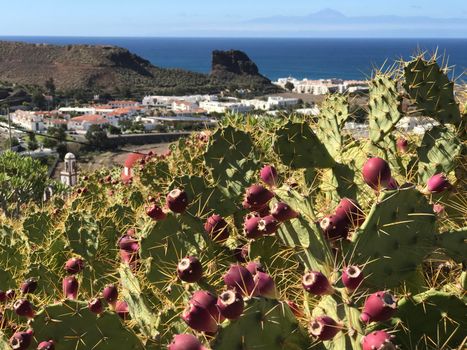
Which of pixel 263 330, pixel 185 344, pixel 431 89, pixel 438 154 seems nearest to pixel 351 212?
pixel 263 330

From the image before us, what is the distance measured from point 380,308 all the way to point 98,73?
10724 centimetres

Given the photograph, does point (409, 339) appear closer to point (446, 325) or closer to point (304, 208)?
point (446, 325)

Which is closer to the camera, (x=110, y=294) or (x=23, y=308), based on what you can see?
(x=23, y=308)

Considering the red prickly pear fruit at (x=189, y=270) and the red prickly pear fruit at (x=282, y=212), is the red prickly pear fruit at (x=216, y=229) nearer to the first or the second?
the red prickly pear fruit at (x=282, y=212)

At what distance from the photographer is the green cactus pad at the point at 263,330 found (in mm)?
1613

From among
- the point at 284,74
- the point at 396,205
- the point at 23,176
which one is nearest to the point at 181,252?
the point at 396,205

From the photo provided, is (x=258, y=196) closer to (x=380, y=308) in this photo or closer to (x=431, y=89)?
(x=380, y=308)

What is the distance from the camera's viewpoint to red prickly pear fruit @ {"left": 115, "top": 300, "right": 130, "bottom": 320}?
249cm

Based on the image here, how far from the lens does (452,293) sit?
212 cm

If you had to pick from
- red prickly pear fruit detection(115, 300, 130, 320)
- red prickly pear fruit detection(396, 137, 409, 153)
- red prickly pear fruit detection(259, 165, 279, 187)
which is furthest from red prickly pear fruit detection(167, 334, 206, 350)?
red prickly pear fruit detection(396, 137, 409, 153)

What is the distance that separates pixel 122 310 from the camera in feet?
8.20

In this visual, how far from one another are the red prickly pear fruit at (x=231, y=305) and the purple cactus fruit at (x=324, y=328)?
0.24m

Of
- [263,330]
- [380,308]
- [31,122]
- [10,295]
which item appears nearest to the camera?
[380,308]

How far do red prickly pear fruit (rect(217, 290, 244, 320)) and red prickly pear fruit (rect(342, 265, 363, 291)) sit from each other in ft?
1.02
